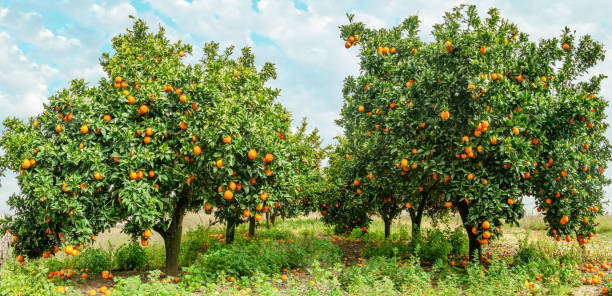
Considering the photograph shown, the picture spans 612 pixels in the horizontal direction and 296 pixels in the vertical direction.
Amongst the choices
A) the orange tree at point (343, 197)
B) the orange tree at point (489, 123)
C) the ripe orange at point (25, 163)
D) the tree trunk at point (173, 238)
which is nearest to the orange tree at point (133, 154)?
the ripe orange at point (25, 163)

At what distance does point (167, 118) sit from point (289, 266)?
4134 millimetres

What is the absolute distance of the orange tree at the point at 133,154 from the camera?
6.39m

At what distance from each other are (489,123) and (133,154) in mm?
6380

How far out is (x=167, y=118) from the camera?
23.2 feet

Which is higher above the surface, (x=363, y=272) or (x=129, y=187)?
(x=129, y=187)

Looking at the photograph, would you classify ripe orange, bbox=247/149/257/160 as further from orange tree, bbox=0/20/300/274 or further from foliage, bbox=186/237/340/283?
foliage, bbox=186/237/340/283

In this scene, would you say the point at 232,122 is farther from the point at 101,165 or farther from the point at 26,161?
the point at 26,161

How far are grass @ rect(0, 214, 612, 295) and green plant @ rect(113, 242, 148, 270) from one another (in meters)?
0.02

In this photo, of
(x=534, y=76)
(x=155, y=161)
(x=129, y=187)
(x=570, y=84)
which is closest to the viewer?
(x=129, y=187)

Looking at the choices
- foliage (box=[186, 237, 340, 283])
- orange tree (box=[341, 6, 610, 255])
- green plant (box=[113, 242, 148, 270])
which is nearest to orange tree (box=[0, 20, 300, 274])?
foliage (box=[186, 237, 340, 283])

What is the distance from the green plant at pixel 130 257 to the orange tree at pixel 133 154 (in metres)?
2.12

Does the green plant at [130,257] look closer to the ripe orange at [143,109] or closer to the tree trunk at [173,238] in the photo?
the tree trunk at [173,238]

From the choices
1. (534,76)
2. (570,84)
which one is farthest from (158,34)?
(570,84)

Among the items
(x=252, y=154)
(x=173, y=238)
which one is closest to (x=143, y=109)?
(x=252, y=154)
